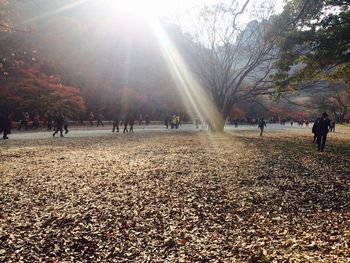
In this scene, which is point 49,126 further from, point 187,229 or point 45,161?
point 187,229

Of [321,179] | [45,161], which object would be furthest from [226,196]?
[45,161]

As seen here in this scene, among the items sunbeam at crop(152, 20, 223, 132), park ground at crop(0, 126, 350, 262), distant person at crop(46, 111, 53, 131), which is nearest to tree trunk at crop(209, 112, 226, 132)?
distant person at crop(46, 111, 53, 131)

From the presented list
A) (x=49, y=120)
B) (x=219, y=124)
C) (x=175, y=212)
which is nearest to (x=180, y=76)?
(x=219, y=124)

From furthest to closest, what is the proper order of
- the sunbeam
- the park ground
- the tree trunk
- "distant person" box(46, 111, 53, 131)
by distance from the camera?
the sunbeam
the tree trunk
"distant person" box(46, 111, 53, 131)
the park ground

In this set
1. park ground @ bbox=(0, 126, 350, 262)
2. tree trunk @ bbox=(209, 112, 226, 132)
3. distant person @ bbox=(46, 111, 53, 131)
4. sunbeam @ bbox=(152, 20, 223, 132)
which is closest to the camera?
park ground @ bbox=(0, 126, 350, 262)

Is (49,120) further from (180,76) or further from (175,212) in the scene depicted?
(180,76)

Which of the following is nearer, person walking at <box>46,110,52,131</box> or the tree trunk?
person walking at <box>46,110,52,131</box>

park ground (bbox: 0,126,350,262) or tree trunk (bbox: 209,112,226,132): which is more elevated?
tree trunk (bbox: 209,112,226,132)

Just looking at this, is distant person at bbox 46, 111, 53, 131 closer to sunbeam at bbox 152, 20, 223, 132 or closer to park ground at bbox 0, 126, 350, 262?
park ground at bbox 0, 126, 350, 262

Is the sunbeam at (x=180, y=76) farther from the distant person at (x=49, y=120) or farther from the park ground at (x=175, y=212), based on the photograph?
the park ground at (x=175, y=212)

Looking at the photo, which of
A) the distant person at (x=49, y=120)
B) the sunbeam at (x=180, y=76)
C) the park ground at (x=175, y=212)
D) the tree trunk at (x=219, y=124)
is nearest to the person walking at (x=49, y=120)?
the distant person at (x=49, y=120)

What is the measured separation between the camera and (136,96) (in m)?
51.4

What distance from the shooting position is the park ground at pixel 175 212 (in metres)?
5.61

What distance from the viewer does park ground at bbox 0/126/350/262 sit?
221 inches
